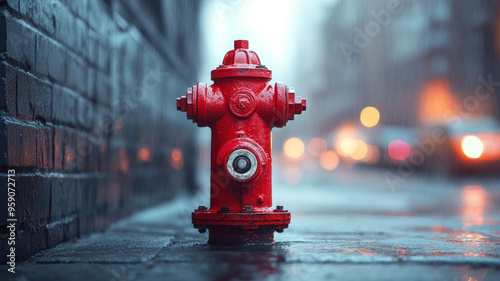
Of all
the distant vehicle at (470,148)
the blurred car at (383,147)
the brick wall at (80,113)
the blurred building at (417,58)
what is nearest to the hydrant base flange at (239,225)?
the brick wall at (80,113)

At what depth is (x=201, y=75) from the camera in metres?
14.9

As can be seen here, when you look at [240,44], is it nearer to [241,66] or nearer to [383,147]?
[241,66]

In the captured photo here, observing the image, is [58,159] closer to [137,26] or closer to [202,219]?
[202,219]

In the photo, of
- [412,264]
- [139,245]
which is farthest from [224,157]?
[412,264]

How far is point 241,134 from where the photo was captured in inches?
157

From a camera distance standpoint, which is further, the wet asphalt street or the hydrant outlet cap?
the hydrant outlet cap

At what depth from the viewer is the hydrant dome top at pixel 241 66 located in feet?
13.2

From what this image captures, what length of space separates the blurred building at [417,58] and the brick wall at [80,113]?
Result: 1370 inches

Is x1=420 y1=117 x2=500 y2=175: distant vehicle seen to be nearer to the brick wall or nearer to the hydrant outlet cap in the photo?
the brick wall

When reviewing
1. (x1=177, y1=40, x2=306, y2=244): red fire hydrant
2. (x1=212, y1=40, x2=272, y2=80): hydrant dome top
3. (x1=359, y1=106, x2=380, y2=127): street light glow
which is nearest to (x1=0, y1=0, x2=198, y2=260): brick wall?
(x1=177, y1=40, x2=306, y2=244): red fire hydrant

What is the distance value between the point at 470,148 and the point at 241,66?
1463cm

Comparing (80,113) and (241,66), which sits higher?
(241,66)

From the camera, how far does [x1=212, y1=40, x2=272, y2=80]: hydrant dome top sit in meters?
4.02

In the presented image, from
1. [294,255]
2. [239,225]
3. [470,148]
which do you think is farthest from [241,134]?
[470,148]
